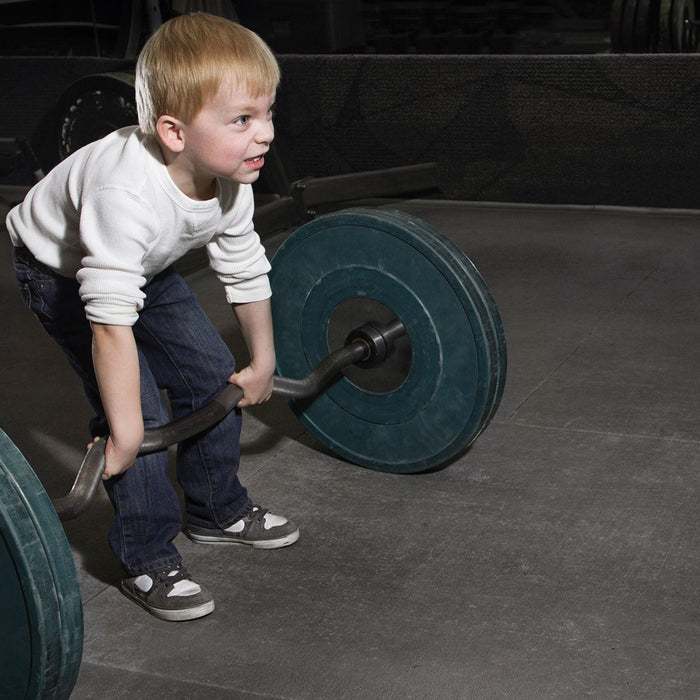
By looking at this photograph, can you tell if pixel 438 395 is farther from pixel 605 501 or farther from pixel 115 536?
pixel 115 536

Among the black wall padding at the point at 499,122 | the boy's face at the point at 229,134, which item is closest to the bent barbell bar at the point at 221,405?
the boy's face at the point at 229,134

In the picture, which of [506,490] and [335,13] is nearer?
[506,490]

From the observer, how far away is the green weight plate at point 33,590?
1.05 metres

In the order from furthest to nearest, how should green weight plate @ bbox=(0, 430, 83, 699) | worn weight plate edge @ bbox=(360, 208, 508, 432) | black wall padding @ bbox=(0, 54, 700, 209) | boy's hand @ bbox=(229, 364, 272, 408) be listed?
black wall padding @ bbox=(0, 54, 700, 209)
worn weight plate edge @ bbox=(360, 208, 508, 432)
boy's hand @ bbox=(229, 364, 272, 408)
green weight plate @ bbox=(0, 430, 83, 699)

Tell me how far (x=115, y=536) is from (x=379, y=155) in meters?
2.74

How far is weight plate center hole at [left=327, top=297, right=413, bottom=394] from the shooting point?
5.66 feet

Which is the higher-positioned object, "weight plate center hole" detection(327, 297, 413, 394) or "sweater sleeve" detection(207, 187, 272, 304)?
"sweater sleeve" detection(207, 187, 272, 304)

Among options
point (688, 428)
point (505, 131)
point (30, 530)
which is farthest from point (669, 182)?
point (30, 530)

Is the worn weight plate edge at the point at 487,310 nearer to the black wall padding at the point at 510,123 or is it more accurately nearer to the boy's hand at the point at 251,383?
the boy's hand at the point at 251,383

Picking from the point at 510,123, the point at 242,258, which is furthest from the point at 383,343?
the point at 510,123

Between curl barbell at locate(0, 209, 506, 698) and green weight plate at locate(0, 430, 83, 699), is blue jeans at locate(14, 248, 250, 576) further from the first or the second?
green weight plate at locate(0, 430, 83, 699)

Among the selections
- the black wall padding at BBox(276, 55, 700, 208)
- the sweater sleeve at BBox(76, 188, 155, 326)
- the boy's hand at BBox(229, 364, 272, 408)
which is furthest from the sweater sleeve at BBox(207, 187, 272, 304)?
the black wall padding at BBox(276, 55, 700, 208)

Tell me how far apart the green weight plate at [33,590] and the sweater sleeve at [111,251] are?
218 millimetres

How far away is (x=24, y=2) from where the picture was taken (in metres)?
2.96
